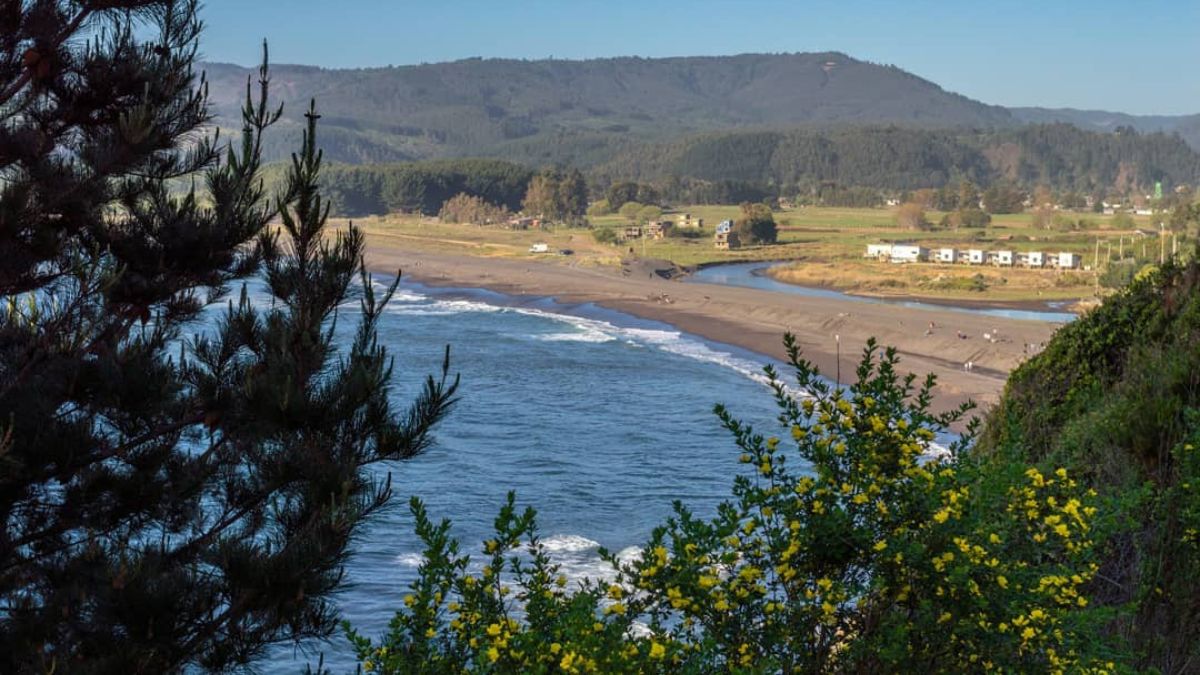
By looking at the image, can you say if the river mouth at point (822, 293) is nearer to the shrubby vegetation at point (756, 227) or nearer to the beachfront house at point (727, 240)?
the beachfront house at point (727, 240)

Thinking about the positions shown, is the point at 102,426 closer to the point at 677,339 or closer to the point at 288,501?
the point at 288,501

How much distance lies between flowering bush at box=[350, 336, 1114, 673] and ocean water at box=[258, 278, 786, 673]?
236 cm

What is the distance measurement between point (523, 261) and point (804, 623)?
291 ft

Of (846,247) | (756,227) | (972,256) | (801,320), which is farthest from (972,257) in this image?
(801,320)

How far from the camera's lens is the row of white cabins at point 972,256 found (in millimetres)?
91000

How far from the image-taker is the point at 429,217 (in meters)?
152

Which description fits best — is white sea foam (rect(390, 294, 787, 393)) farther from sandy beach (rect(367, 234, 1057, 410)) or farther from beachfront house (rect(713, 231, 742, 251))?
beachfront house (rect(713, 231, 742, 251))

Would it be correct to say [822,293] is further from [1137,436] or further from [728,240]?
[1137,436]

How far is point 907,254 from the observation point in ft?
317

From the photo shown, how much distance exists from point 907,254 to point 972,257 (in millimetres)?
4887

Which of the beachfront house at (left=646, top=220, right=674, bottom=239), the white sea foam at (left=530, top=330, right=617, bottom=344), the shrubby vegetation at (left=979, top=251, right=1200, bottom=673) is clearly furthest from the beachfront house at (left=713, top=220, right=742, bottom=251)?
the shrubby vegetation at (left=979, top=251, right=1200, bottom=673)

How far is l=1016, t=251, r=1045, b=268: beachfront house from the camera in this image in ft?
299

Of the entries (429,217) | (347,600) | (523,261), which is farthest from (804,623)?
(429,217)

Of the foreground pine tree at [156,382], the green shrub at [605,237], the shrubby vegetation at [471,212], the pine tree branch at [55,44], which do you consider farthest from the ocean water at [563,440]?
the shrubby vegetation at [471,212]
